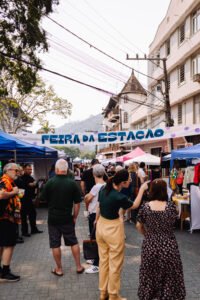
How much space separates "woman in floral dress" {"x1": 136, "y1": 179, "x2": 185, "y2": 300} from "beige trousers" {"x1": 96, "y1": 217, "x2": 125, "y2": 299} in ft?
1.40

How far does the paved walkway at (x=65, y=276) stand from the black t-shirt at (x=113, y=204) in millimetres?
1278

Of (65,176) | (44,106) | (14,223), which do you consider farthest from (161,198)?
(44,106)

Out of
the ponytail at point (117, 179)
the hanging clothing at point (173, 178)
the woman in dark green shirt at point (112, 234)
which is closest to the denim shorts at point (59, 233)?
the woman in dark green shirt at point (112, 234)

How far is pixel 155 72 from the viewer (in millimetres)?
26797

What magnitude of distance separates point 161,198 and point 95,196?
6.47 ft

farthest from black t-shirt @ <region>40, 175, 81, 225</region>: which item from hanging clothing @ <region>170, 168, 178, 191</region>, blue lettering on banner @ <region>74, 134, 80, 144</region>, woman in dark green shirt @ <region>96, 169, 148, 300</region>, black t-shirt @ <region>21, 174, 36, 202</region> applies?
hanging clothing @ <region>170, 168, 178, 191</region>

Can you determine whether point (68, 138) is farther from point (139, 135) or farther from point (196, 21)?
point (196, 21)

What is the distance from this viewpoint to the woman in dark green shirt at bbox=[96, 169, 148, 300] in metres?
3.83

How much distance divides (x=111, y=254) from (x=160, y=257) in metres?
0.73

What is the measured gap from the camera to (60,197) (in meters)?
4.76

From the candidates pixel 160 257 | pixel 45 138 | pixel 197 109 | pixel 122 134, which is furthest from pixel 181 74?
pixel 160 257

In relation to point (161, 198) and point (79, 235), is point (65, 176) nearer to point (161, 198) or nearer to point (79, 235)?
point (161, 198)

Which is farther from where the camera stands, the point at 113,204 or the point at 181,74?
the point at 181,74

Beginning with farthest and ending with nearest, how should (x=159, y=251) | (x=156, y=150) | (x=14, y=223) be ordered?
(x=156, y=150) → (x=14, y=223) → (x=159, y=251)
